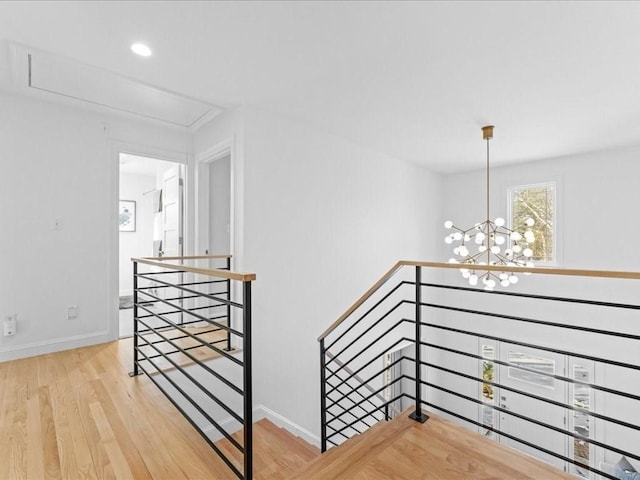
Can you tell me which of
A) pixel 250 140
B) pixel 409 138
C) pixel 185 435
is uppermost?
pixel 409 138

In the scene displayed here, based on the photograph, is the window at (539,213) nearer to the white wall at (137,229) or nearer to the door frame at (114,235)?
the door frame at (114,235)

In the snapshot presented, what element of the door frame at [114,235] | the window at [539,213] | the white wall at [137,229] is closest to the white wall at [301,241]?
the door frame at [114,235]

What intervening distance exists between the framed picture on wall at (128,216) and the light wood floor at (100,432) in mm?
4247

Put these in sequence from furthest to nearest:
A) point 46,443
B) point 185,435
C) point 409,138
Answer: point 409,138 < point 185,435 < point 46,443

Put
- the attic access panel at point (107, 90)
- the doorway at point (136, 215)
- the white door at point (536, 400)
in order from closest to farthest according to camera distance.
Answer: the attic access panel at point (107, 90)
the doorway at point (136, 215)
the white door at point (536, 400)

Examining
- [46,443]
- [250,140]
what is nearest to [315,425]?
[46,443]

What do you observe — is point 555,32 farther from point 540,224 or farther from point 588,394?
point 588,394

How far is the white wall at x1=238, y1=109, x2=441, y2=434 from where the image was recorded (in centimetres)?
321

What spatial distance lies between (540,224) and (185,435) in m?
5.61

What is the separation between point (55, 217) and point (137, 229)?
387 centimetres

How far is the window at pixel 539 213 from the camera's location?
5156 millimetres

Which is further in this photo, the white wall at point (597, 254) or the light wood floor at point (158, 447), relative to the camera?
the white wall at point (597, 254)

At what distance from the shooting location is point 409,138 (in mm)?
4191

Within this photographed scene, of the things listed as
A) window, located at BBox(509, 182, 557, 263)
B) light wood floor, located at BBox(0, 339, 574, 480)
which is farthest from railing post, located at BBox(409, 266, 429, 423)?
window, located at BBox(509, 182, 557, 263)
